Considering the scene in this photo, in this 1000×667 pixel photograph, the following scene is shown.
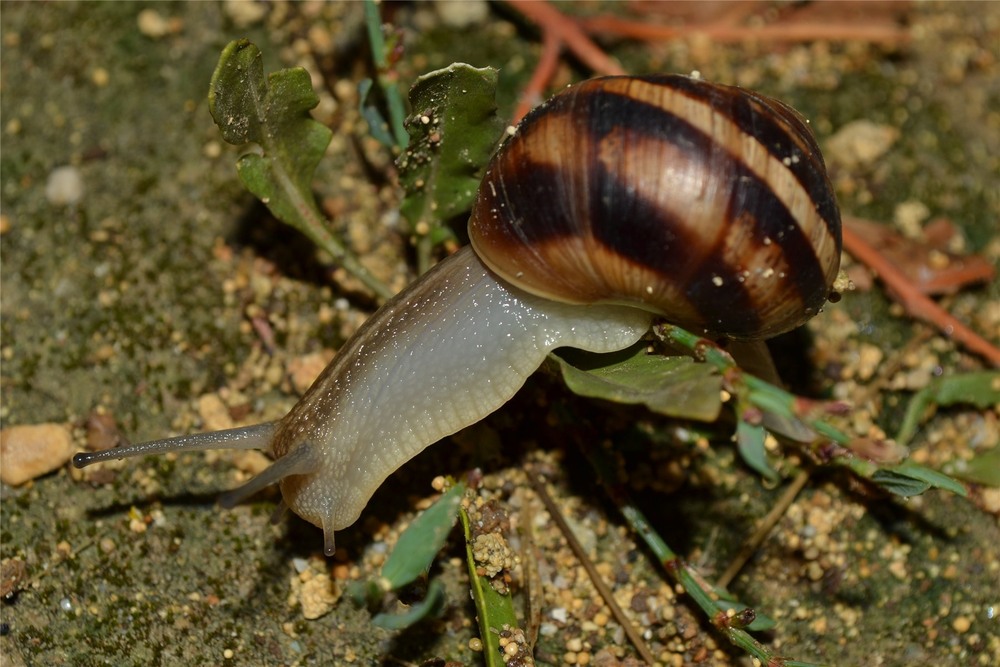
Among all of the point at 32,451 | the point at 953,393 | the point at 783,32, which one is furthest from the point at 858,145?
the point at 32,451

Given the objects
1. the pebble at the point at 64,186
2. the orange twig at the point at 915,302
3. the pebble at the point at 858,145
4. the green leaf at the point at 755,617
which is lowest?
the green leaf at the point at 755,617

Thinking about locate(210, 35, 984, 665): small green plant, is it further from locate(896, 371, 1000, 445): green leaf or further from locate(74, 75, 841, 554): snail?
locate(74, 75, 841, 554): snail

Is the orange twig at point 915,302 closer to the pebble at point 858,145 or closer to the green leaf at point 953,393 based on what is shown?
the green leaf at point 953,393

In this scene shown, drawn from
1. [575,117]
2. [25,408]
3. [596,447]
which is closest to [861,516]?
[596,447]

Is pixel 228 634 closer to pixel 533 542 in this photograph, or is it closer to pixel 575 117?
pixel 533 542

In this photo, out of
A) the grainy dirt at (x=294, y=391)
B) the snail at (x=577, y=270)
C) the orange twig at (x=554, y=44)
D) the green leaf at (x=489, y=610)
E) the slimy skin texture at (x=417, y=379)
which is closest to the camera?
the snail at (x=577, y=270)

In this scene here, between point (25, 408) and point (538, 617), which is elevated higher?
point (25, 408)

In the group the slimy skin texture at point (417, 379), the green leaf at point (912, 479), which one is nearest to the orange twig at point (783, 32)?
the slimy skin texture at point (417, 379)
